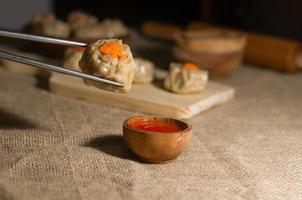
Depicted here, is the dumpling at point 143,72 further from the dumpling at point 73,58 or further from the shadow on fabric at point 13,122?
the shadow on fabric at point 13,122

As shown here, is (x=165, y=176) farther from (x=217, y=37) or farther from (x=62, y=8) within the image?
(x=62, y=8)

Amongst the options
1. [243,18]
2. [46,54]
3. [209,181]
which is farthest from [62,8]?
[209,181]

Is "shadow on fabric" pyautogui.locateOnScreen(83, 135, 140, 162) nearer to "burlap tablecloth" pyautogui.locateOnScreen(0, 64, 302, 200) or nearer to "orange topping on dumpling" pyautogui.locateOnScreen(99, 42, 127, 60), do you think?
"burlap tablecloth" pyautogui.locateOnScreen(0, 64, 302, 200)

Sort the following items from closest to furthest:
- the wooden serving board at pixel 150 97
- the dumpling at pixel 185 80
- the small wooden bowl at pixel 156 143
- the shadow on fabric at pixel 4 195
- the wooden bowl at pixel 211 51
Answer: the shadow on fabric at pixel 4 195 → the small wooden bowl at pixel 156 143 → the wooden serving board at pixel 150 97 → the dumpling at pixel 185 80 → the wooden bowl at pixel 211 51

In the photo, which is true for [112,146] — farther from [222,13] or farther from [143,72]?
[222,13]

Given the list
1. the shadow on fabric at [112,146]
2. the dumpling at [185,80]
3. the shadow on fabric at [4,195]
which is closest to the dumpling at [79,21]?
the dumpling at [185,80]

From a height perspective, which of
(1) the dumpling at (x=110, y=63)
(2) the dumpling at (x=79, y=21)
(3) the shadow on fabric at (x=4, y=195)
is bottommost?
(3) the shadow on fabric at (x=4, y=195)
